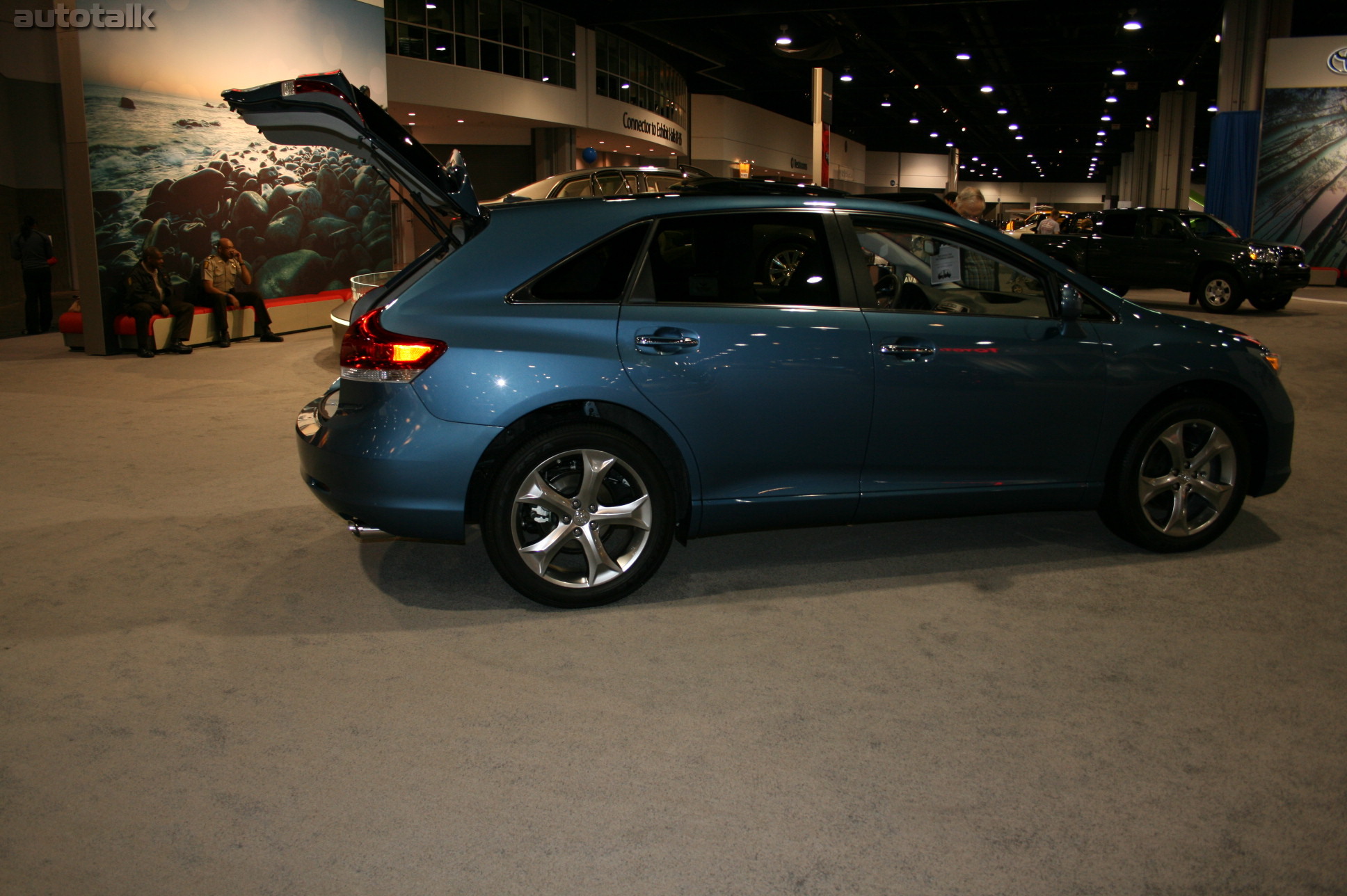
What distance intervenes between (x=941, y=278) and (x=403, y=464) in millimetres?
2543

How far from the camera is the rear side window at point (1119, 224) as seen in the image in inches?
747

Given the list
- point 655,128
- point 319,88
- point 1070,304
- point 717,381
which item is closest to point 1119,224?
point 1070,304

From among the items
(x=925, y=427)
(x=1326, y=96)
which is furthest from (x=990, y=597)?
(x=1326, y=96)

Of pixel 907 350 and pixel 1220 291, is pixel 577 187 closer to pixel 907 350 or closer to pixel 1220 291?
pixel 907 350

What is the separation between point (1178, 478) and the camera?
16.0 feet

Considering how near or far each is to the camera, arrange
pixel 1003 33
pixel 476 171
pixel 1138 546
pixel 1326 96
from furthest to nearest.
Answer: pixel 476 171 < pixel 1003 33 < pixel 1326 96 < pixel 1138 546

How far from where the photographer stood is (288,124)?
175 inches

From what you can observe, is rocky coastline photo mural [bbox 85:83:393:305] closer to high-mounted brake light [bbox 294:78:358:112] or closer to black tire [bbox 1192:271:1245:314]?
high-mounted brake light [bbox 294:78:358:112]

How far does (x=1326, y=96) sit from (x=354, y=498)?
1010 inches

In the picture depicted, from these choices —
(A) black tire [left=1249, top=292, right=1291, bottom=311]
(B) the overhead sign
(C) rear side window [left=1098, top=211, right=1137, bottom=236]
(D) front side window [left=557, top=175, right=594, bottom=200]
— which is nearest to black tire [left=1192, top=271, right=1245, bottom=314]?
(A) black tire [left=1249, top=292, right=1291, bottom=311]

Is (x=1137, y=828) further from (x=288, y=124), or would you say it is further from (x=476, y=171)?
(x=476, y=171)

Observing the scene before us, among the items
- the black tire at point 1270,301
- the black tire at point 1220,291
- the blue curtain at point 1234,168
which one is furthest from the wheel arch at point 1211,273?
the blue curtain at point 1234,168

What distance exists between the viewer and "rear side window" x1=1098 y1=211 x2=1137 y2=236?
62.2ft

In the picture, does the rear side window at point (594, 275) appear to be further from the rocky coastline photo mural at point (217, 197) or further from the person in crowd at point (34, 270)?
the person in crowd at point (34, 270)
